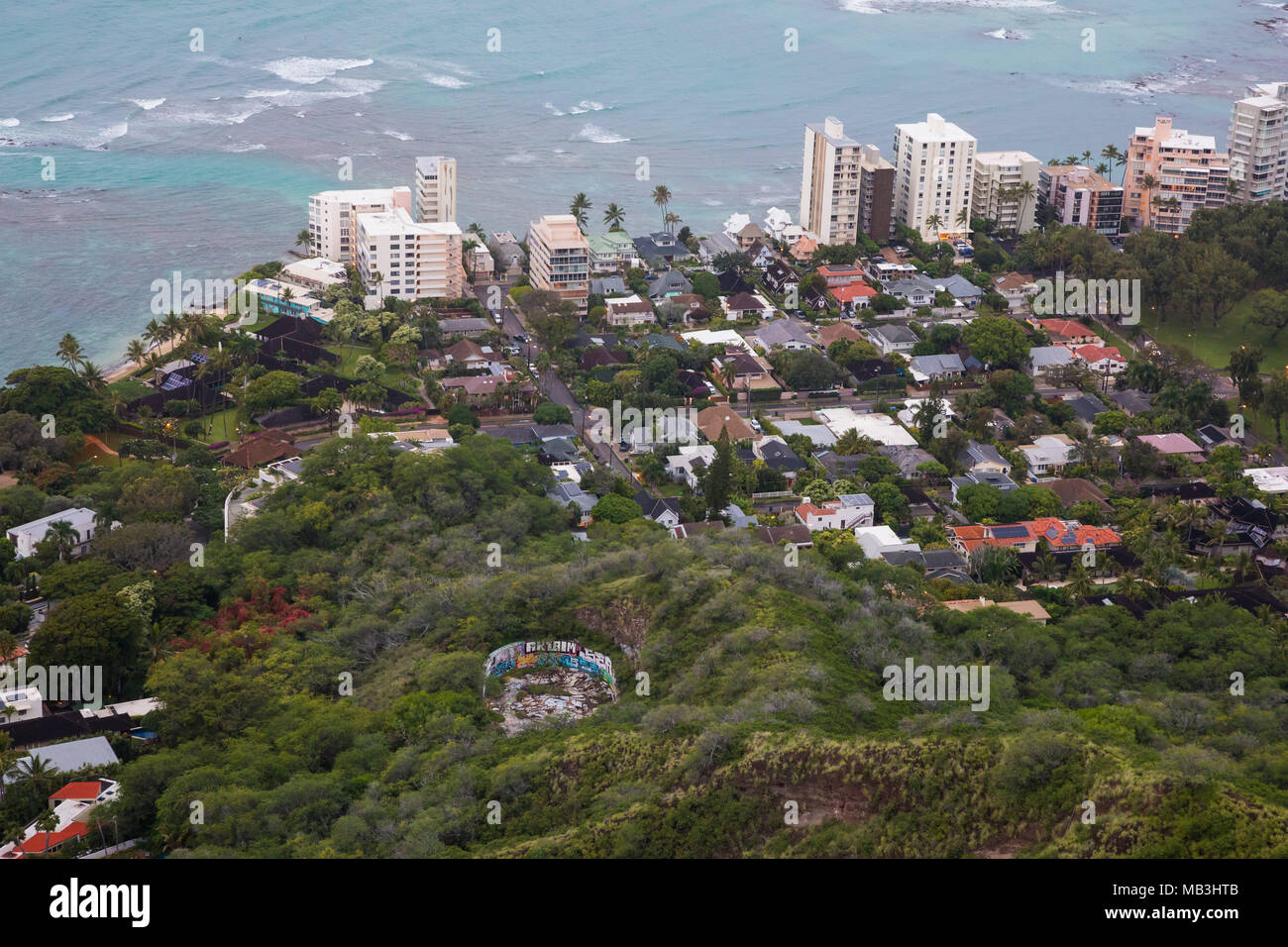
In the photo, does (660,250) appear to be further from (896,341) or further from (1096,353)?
Answer: (1096,353)

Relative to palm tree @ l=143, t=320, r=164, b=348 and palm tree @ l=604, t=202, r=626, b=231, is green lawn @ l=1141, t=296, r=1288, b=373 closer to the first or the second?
palm tree @ l=604, t=202, r=626, b=231

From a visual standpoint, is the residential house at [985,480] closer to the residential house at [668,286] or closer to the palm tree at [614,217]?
the residential house at [668,286]

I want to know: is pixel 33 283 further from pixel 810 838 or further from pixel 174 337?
pixel 810 838

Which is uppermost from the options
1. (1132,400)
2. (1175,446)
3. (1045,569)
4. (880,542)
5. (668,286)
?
(668,286)

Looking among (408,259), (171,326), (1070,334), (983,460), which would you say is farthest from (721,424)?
(171,326)

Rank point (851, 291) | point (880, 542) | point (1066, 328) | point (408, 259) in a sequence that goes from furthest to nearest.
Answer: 1. point (851, 291)
2. point (408, 259)
3. point (1066, 328)
4. point (880, 542)

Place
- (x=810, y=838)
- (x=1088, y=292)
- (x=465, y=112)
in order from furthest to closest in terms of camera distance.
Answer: (x=465, y=112)
(x=1088, y=292)
(x=810, y=838)

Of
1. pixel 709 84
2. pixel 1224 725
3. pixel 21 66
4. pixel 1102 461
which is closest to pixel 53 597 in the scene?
pixel 1224 725
